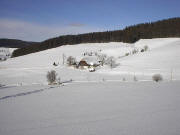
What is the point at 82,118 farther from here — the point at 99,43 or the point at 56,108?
the point at 99,43

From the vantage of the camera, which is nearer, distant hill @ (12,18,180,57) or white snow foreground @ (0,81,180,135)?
white snow foreground @ (0,81,180,135)

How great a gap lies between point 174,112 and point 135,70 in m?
35.7

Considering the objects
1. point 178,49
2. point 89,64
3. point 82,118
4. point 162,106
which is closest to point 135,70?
point 89,64

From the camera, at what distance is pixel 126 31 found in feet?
351

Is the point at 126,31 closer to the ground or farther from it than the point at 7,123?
farther from it

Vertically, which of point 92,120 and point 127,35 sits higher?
point 127,35

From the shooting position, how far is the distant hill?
290 feet

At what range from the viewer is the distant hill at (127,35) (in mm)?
88375

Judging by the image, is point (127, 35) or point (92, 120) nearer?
point (92, 120)

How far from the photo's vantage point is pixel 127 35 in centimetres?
10175

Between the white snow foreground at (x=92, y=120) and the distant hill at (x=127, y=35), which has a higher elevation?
the distant hill at (x=127, y=35)

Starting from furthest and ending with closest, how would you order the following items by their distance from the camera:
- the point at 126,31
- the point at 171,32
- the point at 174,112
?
the point at 126,31 → the point at 171,32 → the point at 174,112

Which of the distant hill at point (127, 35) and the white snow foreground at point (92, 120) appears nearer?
the white snow foreground at point (92, 120)

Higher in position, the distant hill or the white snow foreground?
the distant hill
